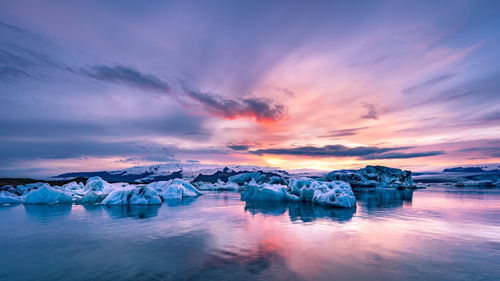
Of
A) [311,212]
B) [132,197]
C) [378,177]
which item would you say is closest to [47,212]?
[132,197]

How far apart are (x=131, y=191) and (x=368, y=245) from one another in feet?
66.1

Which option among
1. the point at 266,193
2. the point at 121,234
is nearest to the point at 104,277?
the point at 121,234

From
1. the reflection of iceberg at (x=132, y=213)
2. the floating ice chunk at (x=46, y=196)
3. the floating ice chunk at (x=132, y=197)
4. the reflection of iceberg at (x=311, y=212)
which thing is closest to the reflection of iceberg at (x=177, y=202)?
the floating ice chunk at (x=132, y=197)

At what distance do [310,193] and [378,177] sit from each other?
49.0 meters

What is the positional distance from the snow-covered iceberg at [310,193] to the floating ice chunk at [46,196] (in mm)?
19183

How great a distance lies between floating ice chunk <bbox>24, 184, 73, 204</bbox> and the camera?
74.8 ft

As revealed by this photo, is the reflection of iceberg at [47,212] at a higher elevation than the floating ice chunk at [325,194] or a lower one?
lower

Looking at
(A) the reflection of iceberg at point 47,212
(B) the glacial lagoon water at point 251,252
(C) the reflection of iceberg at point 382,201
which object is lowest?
(C) the reflection of iceberg at point 382,201

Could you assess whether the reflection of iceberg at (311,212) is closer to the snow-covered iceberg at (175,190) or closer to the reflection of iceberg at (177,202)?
the reflection of iceberg at (177,202)

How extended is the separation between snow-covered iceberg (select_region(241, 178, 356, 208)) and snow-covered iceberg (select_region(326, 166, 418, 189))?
4026cm

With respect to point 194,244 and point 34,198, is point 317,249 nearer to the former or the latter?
point 194,244

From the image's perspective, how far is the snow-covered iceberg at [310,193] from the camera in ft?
63.0

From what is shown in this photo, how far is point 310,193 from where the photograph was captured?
23.1 meters

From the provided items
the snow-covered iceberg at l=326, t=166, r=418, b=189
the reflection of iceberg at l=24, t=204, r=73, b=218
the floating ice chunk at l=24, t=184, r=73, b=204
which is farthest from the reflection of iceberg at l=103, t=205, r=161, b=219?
the snow-covered iceberg at l=326, t=166, r=418, b=189
